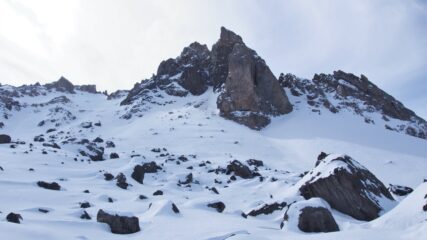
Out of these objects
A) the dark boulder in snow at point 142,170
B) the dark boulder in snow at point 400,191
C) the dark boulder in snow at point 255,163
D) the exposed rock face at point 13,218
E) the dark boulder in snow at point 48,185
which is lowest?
the exposed rock face at point 13,218

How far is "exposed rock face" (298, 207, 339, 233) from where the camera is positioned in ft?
53.0

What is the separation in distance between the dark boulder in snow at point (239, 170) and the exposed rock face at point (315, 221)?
2061 centimetres

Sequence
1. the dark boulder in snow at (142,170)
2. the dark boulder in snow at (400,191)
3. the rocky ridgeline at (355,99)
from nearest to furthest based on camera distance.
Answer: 1. the dark boulder in snow at (400,191)
2. the dark boulder in snow at (142,170)
3. the rocky ridgeline at (355,99)

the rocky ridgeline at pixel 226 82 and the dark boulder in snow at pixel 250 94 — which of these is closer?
the dark boulder in snow at pixel 250 94

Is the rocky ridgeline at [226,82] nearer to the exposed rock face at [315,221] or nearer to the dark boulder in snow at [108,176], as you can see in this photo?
the dark boulder in snow at [108,176]

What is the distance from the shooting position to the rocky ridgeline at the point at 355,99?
7362cm

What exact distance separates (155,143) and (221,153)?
32.3ft

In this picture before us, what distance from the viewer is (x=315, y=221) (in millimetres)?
16234

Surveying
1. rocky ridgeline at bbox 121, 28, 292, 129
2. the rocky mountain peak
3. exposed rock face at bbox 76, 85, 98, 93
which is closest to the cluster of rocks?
rocky ridgeline at bbox 121, 28, 292, 129

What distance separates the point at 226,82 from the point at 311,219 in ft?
195

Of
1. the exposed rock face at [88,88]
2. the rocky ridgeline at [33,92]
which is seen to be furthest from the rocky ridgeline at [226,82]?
the exposed rock face at [88,88]

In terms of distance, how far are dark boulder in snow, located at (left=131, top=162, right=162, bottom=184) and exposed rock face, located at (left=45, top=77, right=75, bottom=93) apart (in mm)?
103280

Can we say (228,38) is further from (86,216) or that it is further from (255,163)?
(86,216)

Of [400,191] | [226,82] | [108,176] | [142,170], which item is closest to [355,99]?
[226,82]
